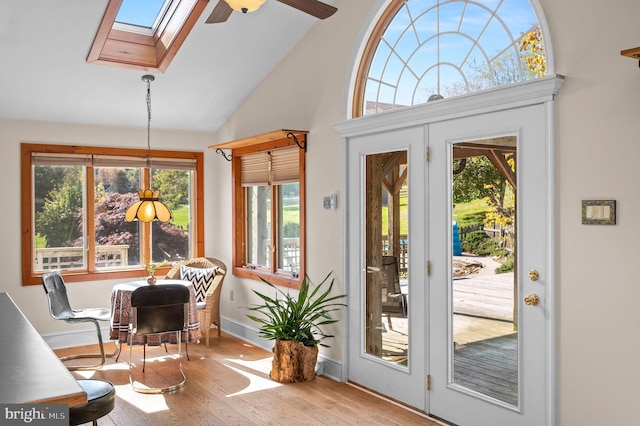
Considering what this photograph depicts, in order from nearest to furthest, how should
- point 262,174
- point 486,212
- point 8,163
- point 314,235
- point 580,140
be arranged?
point 580,140, point 486,212, point 314,235, point 8,163, point 262,174

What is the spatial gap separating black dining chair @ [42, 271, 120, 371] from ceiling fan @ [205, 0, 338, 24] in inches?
118

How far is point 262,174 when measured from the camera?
598 cm

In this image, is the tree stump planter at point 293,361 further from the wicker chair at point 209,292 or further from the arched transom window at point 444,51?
the arched transom window at point 444,51

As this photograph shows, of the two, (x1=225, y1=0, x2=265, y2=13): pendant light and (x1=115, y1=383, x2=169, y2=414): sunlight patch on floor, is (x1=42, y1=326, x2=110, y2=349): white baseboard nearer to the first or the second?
(x1=115, y1=383, x2=169, y2=414): sunlight patch on floor

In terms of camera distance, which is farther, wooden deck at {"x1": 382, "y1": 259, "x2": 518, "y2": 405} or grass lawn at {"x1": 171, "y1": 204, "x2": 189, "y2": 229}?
grass lawn at {"x1": 171, "y1": 204, "x2": 189, "y2": 229}

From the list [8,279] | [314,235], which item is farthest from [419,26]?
[8,279]

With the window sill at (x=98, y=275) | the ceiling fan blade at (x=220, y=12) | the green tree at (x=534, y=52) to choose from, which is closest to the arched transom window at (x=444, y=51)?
the green tree at (x=534, y=52)

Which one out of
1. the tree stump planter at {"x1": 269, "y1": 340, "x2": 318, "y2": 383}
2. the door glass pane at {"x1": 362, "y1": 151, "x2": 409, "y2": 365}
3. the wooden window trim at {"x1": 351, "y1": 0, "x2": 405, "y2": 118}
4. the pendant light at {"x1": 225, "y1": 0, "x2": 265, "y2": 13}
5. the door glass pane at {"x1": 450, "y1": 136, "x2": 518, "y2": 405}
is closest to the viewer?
the pendant light at {"x1": 225, "y1": 0, "x2": 265, "y2": 13}

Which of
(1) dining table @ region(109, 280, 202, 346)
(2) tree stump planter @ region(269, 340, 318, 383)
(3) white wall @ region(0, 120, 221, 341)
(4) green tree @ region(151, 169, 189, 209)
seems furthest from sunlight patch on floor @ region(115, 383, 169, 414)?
(4) green tree @ region(151, 169, 189, 209)

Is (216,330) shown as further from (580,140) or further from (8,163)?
(580,140)

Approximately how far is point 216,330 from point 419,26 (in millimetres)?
4150

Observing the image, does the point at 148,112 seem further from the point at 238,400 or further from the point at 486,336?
the point at 486,336

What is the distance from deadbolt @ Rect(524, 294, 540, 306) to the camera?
10.5 feet

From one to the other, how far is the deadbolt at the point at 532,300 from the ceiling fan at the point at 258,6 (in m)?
1.95
